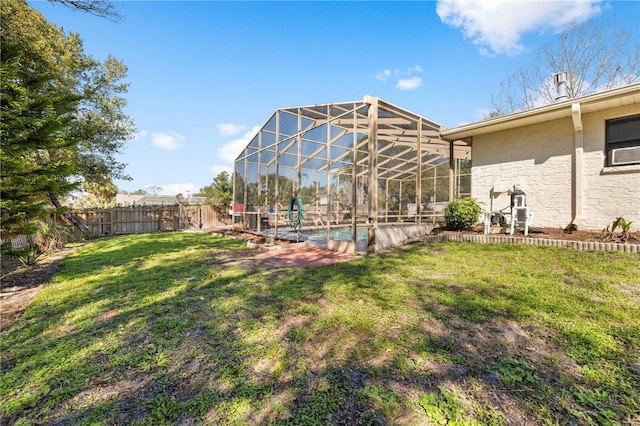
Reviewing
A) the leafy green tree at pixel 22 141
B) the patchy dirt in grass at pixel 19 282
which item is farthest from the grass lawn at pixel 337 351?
the leafy green tree at pixel 22 141

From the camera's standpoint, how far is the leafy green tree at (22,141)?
3910 millimetres

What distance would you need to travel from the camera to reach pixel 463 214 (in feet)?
23.8

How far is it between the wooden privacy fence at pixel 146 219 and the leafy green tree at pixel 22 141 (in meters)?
10.7

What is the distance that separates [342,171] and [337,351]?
8762 mm

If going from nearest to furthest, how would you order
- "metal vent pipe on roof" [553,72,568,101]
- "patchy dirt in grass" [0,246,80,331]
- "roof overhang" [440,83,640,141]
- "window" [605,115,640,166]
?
1. "patchy dirt in grass" [0,246,80,331]
2. "roof overhang" [440,83,640,141]
3. "window" [605,115,640,166]
4. "metal vent pipe on roof" [553,72,568,101]

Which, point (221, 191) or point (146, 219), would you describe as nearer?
point (146, 219)

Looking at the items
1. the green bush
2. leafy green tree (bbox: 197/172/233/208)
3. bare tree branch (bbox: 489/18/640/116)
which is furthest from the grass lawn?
leafy green tree (bbox: 197/172/233/208)

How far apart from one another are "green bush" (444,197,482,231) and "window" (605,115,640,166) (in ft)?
9.56

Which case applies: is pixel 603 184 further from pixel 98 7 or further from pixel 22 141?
pixel 98 7

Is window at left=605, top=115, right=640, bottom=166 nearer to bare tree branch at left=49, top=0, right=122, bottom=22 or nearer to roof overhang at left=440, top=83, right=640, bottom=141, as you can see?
roof overhang at left=440, top=83, right=640, bottom=141

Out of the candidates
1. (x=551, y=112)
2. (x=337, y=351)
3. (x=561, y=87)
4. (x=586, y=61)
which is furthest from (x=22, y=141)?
(x=586, y=61)

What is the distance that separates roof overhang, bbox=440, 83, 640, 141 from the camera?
5.53 metres

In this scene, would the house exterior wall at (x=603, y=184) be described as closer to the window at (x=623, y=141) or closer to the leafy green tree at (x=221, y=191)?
the window at (x=623, y=141)

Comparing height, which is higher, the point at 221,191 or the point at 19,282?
the point at 221,191
